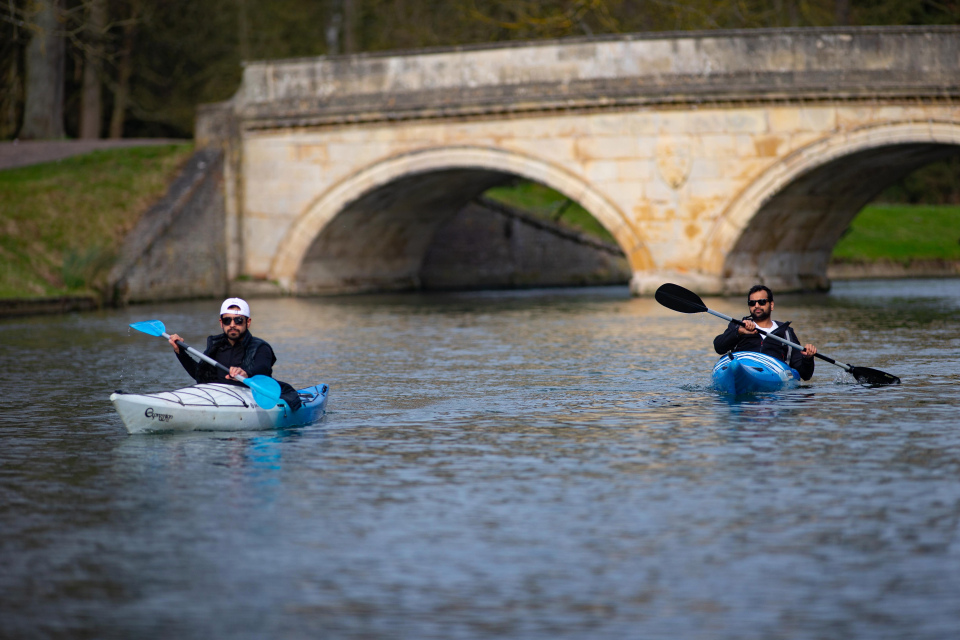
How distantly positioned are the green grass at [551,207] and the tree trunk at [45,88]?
10.6 m

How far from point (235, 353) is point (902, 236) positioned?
1225 inches

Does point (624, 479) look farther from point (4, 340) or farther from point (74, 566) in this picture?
point (4, 340)

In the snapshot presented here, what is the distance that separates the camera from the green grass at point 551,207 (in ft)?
121

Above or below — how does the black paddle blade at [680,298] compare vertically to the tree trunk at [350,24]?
below

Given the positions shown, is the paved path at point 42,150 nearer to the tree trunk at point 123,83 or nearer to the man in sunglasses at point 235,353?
the tree trunk at point 123,83

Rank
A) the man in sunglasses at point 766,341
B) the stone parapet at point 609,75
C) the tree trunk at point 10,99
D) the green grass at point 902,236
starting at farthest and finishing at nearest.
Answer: the green grass at point 902,236, the tree trunk at point 10,99, the stone parapet at point 609,75, the man in sunglasses at point 766,341

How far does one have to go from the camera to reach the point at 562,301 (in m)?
27.1

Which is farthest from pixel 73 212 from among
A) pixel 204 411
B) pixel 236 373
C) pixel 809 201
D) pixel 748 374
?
pixel 748 374

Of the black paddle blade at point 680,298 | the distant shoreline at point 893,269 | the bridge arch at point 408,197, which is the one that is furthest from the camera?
the distant shoreline at point 893,269

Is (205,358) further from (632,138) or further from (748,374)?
(632,138)

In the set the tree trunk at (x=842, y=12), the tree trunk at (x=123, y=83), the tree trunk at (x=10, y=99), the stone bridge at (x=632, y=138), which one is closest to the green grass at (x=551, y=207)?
the stone bridge at (x=632, y=138)

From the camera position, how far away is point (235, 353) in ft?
34.6

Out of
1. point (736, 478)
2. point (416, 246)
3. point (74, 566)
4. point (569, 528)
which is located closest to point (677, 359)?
point (736, 478)

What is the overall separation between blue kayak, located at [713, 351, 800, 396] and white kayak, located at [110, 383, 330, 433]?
3.49m
